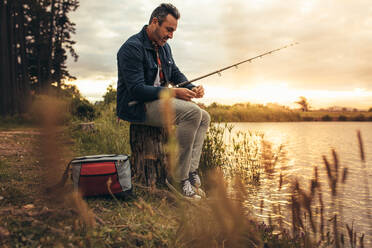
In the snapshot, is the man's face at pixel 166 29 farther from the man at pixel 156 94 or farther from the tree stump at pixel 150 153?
the tree stump at pixel 150 153

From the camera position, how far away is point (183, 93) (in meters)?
2.97

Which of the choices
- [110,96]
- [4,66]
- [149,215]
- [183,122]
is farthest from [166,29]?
[4,66]

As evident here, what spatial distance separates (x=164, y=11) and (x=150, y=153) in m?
1.47

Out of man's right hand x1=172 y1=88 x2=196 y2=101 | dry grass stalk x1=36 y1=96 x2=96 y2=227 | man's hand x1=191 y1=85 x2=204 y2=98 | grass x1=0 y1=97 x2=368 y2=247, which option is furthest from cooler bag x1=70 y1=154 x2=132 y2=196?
dry grass stalk x1=36 y1=96 x2=96 y2=227

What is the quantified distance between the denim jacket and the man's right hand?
0.65 ft

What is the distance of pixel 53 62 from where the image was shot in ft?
63.4

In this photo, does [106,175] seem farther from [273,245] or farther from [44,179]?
[44,179]

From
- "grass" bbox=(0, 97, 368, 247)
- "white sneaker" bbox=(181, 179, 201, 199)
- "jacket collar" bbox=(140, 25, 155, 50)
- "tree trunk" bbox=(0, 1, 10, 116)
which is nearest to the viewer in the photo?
"grass" bbox=(0, 97, 368, 247)

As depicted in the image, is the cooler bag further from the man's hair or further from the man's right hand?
the man's hair

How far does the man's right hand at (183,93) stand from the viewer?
2961mm

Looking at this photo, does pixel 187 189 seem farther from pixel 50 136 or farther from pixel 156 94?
pixel 50 136

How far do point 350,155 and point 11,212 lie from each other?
7676 mm

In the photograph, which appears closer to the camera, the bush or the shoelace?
the shoelace

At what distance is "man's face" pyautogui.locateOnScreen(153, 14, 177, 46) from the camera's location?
3081 mm
